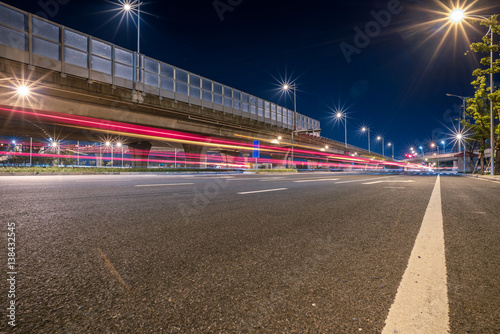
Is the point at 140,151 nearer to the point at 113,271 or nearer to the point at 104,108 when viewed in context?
the point at 104,108

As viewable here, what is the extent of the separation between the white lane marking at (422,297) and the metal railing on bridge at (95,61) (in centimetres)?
2252

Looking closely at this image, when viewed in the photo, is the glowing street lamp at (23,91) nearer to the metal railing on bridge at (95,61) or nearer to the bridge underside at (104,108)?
the bridge underside at (104,108)

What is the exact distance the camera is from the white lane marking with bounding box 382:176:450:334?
1101 mm

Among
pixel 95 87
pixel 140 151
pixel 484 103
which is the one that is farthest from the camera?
pixel 140 151

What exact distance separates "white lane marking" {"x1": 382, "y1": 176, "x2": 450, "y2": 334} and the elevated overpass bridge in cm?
2252

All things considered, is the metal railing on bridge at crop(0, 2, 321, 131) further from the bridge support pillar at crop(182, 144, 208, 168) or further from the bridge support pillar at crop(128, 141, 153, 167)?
the bridge support pillar at crop(128, 141, 153, 167)

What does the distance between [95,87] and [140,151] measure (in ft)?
66.3

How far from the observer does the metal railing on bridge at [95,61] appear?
15.9 metres

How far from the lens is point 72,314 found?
1153mm

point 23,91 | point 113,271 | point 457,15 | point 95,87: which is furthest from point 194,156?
point 113,271

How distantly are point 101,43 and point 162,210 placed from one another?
872 inches

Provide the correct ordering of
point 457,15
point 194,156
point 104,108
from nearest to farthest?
point 457,15 → point 104,108 → point 194,156

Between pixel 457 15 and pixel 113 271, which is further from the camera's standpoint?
pixel 457 15

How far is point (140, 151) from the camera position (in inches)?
1528
